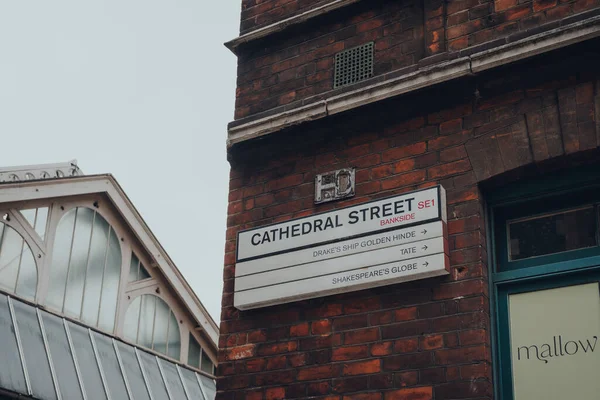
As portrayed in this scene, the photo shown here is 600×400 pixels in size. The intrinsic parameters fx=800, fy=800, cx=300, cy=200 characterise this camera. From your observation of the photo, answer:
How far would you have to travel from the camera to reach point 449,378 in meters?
4.86

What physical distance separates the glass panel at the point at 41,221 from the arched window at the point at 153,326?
2.62 metres

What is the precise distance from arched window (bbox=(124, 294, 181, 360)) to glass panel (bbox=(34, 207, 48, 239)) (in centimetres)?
262

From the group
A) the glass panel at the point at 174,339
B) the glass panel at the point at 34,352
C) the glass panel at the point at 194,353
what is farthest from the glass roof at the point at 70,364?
the glass panel at the point at 194,353

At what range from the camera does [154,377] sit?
1561cm

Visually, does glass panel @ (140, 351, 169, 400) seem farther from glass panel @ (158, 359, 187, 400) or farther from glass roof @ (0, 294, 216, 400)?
glass panel @ (158, 359, 187, 400)

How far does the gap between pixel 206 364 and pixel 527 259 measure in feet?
45.6

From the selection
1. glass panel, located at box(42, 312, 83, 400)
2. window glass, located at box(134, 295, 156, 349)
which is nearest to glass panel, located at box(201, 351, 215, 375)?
window glass, located at box(134, 295, 156, 349)

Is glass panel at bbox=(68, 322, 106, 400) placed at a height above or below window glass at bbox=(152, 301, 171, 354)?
below

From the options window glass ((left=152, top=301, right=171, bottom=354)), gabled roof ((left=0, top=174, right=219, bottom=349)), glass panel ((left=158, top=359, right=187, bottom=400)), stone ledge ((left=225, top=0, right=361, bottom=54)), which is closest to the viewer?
stone ledge ((left=225, top=0, right=361, bottom=54))

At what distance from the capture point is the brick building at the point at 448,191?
4.91 m

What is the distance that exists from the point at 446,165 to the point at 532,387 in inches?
61.6

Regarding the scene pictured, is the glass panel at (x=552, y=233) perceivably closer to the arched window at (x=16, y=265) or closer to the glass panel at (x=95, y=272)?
the arched window at (x=16, y=265)

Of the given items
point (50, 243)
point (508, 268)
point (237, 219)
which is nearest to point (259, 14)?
point (237, 219)

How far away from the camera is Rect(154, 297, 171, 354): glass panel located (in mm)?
16656
